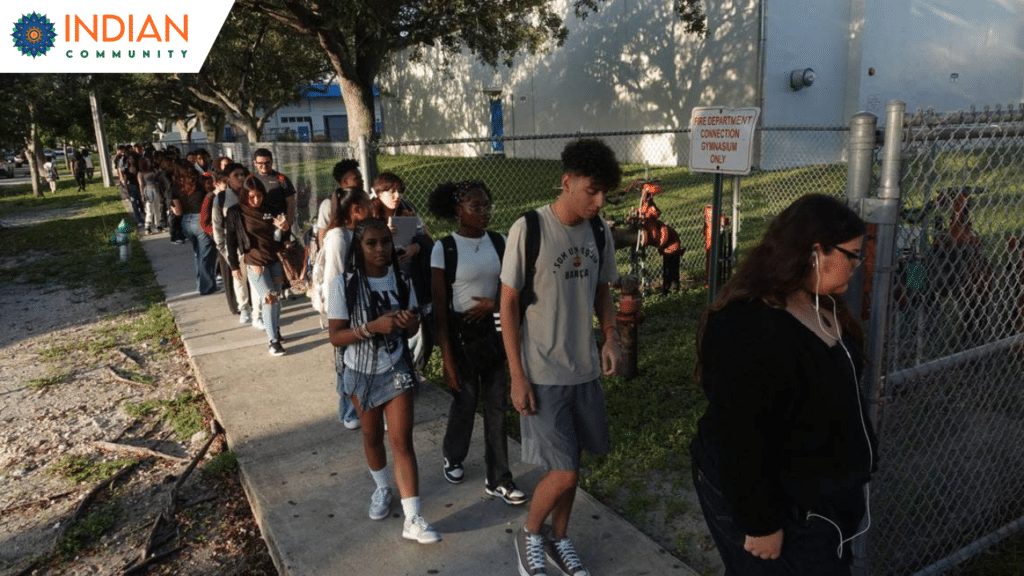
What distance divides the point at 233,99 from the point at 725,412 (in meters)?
31.5

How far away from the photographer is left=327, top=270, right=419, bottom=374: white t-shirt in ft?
11.1

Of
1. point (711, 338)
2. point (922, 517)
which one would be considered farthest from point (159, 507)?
point (922, 517)

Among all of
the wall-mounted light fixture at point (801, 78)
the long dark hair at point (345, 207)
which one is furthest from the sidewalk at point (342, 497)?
the wall-mounted light fixture at point (801, 78)

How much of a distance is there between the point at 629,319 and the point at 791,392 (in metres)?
3.76

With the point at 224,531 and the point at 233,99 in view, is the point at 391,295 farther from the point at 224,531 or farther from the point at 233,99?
the point at 233,99

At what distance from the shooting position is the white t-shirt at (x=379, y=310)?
337 cm

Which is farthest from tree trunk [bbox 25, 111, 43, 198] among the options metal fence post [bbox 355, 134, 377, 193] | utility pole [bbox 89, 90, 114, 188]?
metal fence post [bbox 355, 134, 377, 193]

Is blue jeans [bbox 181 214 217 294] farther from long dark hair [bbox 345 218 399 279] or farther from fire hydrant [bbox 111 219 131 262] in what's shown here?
long dark hair [bbox 345 218 399 279]

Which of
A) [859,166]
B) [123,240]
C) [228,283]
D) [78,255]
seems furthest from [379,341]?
[78,255]

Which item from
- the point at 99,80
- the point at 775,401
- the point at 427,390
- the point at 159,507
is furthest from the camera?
the point at 99,80

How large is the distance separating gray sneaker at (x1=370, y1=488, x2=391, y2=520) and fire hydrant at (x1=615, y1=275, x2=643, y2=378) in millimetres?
2434

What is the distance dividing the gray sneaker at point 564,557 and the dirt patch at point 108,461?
1.44 metres

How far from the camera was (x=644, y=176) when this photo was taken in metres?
11.6

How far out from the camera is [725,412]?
1929 millimetres
